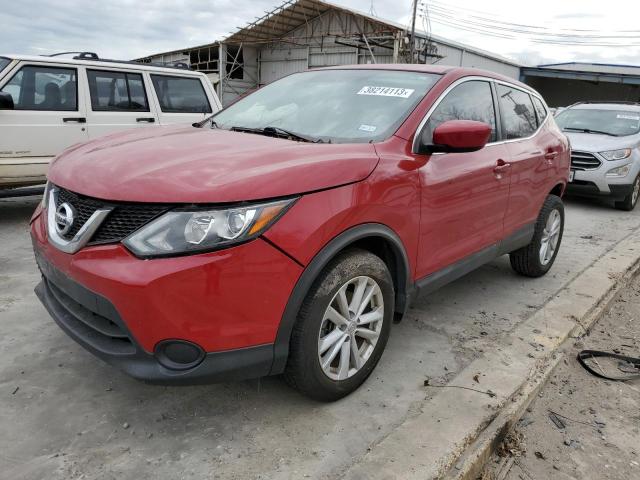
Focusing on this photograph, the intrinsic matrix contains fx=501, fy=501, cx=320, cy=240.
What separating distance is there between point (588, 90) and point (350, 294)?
3522 centimetres

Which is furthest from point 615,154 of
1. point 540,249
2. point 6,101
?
point 6,101

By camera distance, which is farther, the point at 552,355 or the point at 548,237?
the point at 548,237

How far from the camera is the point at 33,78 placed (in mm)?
5695

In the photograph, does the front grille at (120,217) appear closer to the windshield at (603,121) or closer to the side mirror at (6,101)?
the side mirror at (6,101)

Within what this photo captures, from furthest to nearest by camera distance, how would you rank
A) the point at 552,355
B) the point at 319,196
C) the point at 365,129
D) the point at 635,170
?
1. the point at 635,170
2. the point at 552,355
3. the point at 365,129
4. the point at 319,196

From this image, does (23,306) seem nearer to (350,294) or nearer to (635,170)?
(350,294)

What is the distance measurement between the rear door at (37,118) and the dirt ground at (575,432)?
223 inches

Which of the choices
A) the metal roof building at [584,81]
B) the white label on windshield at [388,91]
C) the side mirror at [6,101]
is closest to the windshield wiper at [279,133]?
the white label on windshield at [388,91]

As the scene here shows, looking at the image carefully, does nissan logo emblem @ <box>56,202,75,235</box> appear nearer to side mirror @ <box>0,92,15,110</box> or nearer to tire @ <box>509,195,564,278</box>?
tire @ <box>509,195,564,278</box>

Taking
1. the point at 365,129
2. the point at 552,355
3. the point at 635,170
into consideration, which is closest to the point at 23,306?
the point at 365,129

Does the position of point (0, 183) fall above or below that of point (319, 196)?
below

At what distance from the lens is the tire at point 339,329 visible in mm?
2207

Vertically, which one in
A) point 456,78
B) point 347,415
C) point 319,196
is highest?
point 456,78

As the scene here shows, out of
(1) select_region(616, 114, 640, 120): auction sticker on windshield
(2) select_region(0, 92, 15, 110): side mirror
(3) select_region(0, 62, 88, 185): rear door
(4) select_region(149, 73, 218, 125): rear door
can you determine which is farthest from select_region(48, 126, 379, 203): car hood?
(1) select_region(616, 114, 640, 120): auction sticker on windshield
